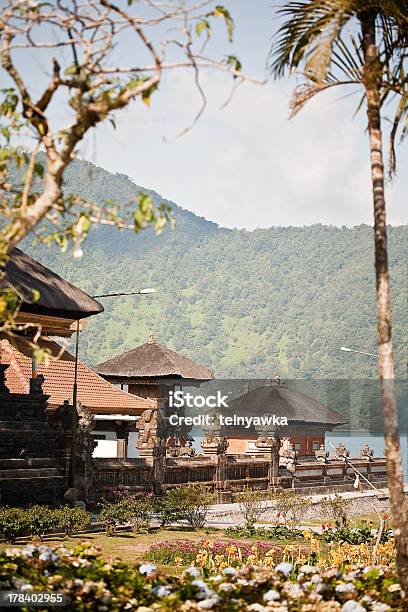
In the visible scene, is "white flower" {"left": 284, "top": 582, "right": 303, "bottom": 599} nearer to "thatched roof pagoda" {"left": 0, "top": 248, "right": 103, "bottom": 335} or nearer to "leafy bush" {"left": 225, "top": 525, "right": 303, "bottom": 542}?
"leafy bush" {"left": 225, "top": 525, "right": 303, "bottom": 542}

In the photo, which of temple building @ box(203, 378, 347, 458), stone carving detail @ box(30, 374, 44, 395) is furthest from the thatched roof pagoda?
temple building @ box(203, 378, 347, 458)

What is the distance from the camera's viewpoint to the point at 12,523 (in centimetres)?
1983

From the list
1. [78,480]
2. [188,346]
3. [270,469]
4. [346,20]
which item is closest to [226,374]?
[188,346]

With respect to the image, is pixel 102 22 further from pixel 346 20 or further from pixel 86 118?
pixel 346 20

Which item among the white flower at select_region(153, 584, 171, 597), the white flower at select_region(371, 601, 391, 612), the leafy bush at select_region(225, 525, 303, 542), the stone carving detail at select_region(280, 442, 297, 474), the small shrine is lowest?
the leafy bush at select_region(225, 525, 303, 542)

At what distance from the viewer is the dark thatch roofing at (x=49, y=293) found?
83.6 feet

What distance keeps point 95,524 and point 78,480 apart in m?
2.72

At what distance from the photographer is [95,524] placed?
Result: 2430 centimetres

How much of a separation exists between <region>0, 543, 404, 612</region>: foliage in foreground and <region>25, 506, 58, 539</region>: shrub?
1195cm

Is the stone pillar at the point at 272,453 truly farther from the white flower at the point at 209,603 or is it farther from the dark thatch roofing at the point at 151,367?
the white flower at the point at 209,603

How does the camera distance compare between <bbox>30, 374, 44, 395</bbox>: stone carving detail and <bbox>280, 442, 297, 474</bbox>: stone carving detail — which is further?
<bbox>280, 442, 297, 474</bbox>: stone carving detail

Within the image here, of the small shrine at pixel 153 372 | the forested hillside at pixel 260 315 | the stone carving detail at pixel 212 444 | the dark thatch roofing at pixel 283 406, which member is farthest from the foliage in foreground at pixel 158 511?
the forested hillside at pixel 260 315

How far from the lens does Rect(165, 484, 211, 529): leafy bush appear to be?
25688 millimetres

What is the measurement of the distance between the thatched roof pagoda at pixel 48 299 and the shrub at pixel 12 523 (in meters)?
6.50
